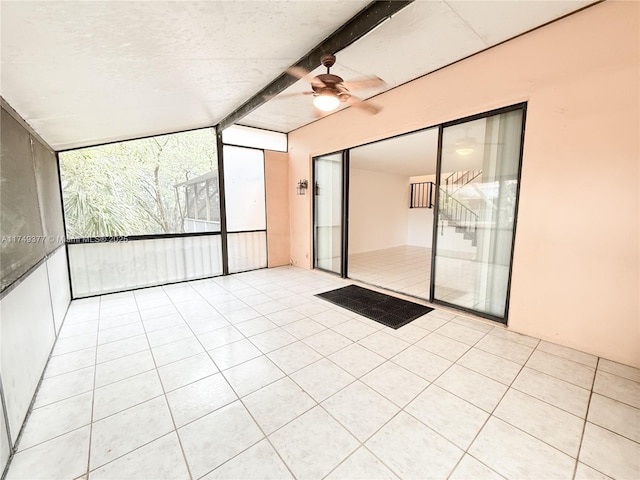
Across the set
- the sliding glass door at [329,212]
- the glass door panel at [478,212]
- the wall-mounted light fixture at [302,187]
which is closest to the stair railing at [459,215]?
the glass door panel at [478,212]

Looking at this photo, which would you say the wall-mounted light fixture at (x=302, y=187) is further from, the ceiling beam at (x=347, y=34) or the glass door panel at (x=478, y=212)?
the glass door panel at (x=478, y=212)

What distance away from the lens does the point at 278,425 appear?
5.26 ft

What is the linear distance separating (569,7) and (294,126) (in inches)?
157

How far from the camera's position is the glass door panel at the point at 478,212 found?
9.07ft

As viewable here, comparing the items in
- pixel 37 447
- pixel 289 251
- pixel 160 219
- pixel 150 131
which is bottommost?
pixel 37 447

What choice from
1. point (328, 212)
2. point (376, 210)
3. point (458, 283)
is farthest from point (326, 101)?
point (376, 210)

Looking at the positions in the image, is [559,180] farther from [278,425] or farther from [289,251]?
[289,251]

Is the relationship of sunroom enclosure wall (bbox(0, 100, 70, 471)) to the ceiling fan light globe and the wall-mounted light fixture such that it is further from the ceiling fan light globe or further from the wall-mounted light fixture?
the wall-mounted light fixture

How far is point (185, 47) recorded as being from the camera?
212 cm

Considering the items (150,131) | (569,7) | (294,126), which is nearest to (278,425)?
(569,7)

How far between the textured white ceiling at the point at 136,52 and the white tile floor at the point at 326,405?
2.28m

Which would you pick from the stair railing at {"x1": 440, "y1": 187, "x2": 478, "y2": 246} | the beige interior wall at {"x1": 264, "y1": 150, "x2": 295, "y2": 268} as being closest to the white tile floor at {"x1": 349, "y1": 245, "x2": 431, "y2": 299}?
the stair railing at {"x1": 440, "y1": 187, "x2": 478, "y2": 246}

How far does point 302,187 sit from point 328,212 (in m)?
0.78

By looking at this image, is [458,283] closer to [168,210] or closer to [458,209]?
[458,209]
